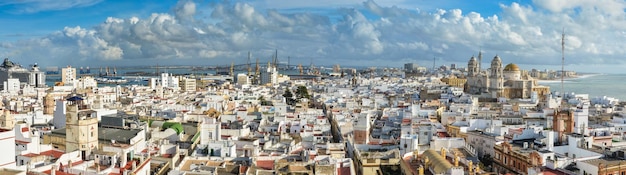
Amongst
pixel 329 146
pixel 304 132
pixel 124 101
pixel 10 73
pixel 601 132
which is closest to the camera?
pixel 329 146

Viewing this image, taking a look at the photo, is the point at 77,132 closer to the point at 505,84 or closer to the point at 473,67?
the point at 505,84

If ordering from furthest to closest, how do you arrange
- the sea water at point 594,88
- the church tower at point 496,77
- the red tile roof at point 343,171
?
the sea water at point 594,88 < the church tower at point 496,77 < the red tile roof at point 343,171


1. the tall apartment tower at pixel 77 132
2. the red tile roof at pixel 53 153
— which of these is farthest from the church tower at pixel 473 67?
the red tile roof at pixel 53 153

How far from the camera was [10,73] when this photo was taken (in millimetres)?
88250

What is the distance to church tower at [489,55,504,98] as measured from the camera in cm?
4503

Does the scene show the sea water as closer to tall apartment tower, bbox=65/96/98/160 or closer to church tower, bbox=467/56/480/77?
church tower, bbox=467/56/480/77

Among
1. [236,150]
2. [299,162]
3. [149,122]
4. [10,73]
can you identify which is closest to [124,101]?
[149,122]

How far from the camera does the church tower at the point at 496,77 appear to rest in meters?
45.0

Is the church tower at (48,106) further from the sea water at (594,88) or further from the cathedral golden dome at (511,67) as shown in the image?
the sea water at (594,88)

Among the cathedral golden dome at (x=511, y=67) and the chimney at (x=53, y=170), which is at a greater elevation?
the cathedral golden dome at (x=511, y=67)

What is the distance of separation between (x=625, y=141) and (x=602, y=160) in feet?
17.1

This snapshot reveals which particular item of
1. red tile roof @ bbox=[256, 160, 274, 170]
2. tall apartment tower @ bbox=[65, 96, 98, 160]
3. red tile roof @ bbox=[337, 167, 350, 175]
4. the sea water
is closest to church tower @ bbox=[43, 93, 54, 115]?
tall apartment tower @ bbox=[65, 96, 98, 160]

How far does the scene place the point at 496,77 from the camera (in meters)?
45.4

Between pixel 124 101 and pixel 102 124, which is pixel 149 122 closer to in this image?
pixel 102 124
